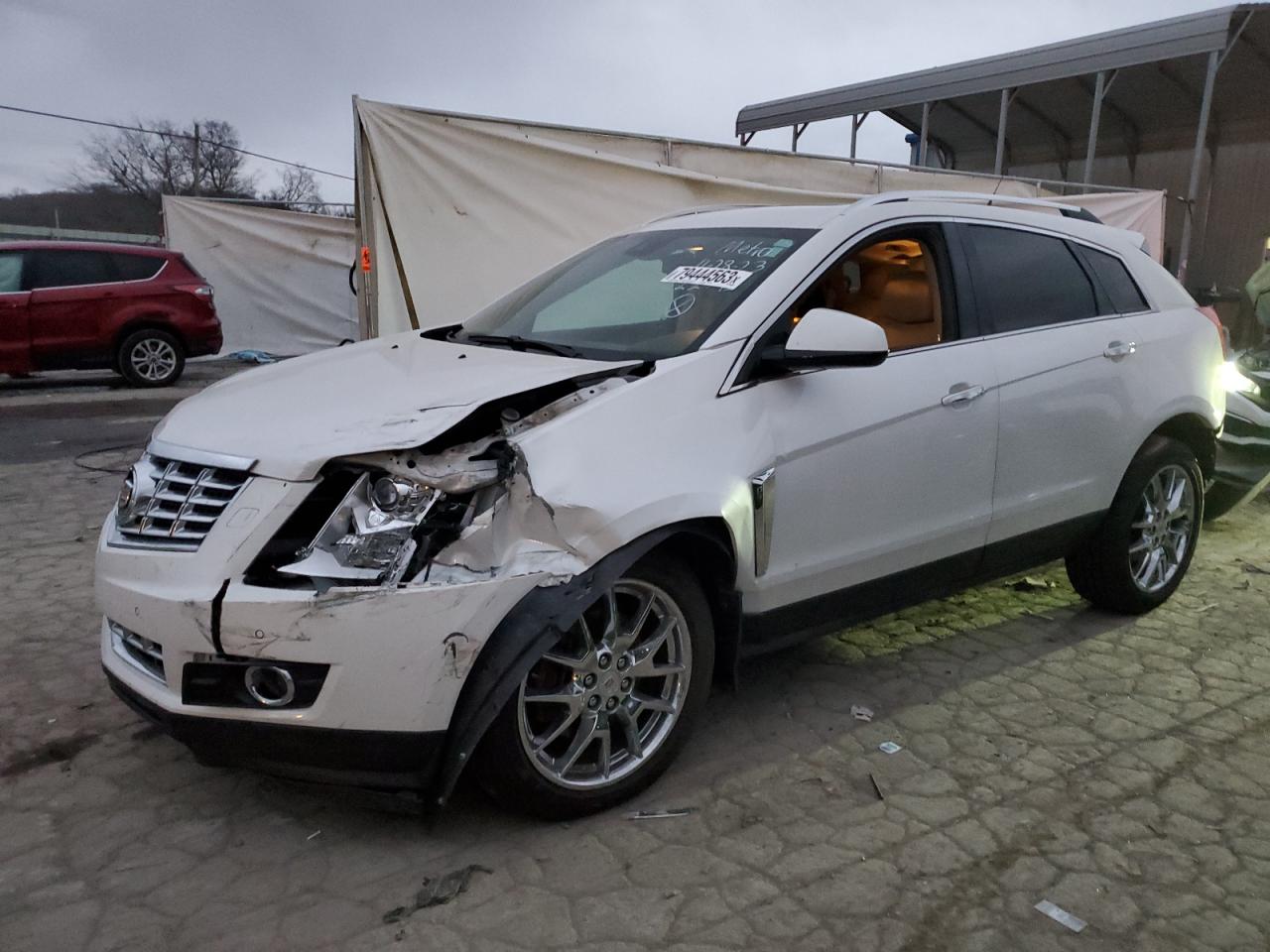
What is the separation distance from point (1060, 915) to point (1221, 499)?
4.33 metres

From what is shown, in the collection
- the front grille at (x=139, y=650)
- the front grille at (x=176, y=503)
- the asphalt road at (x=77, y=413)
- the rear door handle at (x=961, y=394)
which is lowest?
the asphalt road at (x=77, y=413)

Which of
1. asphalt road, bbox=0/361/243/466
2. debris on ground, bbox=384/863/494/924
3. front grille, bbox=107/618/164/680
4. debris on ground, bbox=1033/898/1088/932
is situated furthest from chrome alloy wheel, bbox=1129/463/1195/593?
asphalt road, bbox=0/361/243/466

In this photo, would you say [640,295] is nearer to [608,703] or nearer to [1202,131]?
[608,703]

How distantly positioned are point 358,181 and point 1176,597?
5814 millimetres

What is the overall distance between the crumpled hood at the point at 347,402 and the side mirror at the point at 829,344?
0.54 meters

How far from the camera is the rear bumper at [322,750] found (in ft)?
7.91

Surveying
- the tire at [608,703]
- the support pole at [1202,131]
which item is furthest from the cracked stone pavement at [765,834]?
the support pole at [1202,131]

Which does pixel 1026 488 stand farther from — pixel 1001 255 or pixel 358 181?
pixel 358 181

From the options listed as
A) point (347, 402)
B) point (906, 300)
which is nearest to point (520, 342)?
point (347, 402)

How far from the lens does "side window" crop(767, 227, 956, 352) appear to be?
11.6 ft

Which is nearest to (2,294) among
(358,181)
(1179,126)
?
(358,181)

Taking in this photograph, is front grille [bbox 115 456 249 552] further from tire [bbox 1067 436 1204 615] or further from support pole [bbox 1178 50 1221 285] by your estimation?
support pole [bbox 1178 50 1221 285]

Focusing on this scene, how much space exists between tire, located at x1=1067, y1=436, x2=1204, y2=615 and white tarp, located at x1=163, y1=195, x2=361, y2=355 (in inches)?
511

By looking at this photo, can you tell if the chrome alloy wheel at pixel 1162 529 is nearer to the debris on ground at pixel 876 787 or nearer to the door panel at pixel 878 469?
the door panel at pixel 878 469
